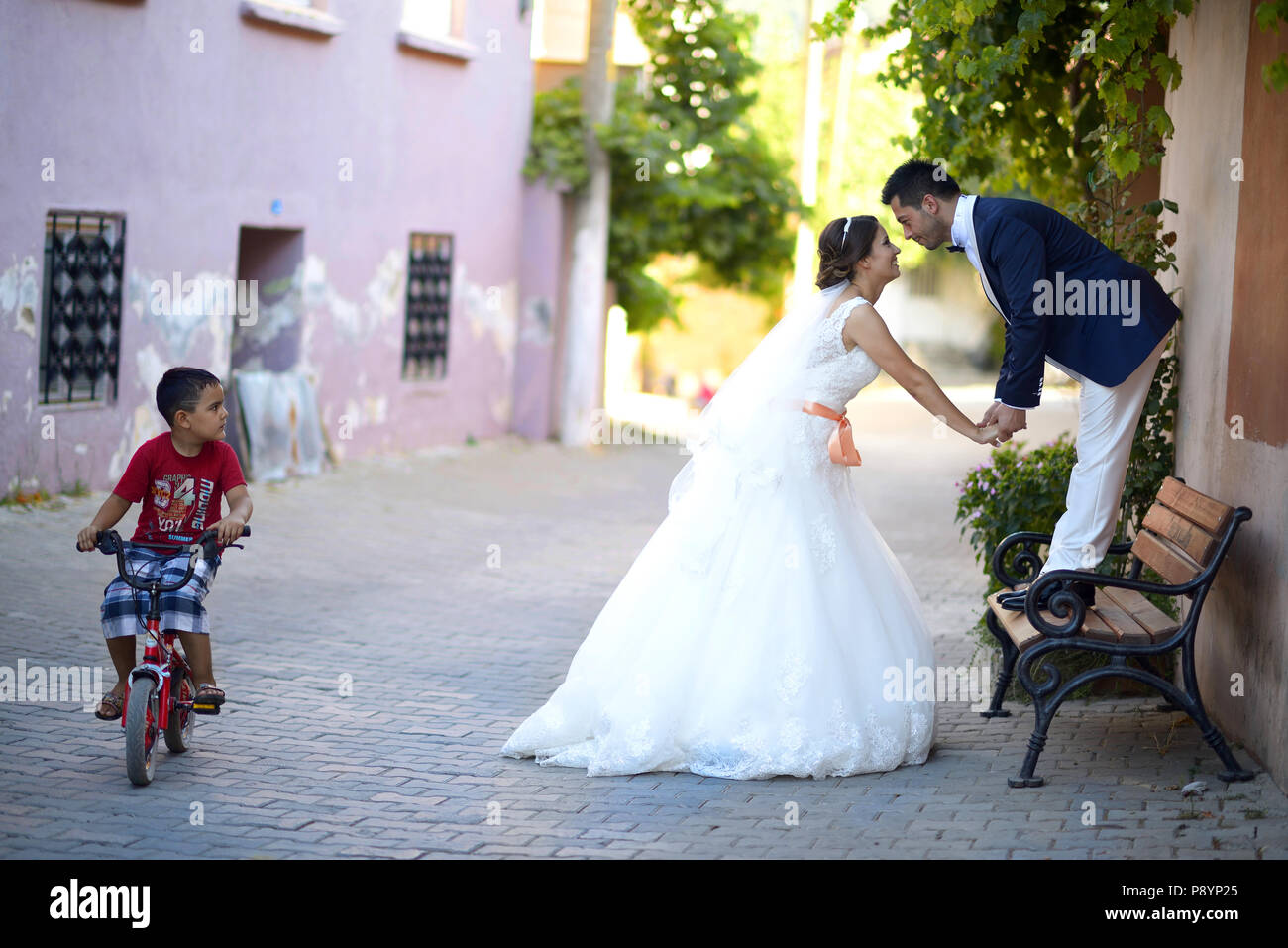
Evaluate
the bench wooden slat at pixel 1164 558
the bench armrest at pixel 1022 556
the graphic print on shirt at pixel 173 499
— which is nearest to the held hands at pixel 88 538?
the graphic print on shirt at pixel 173 499

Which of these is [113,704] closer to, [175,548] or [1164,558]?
[175,548]

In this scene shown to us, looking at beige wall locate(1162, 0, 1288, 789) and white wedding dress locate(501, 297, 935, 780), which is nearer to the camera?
beige wall locate(1162, 0, 1288, 789)

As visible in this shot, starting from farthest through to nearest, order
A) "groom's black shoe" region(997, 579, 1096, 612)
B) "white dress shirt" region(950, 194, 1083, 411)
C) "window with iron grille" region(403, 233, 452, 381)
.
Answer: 1. "window with iron grille" region(403, 233, 452, 381)
2. "white dress shirt" region(950, 194, 1083, 411)
3. "groom's black shoe" region(997, 579, 1096, 612)

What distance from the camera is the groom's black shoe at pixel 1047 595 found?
17.6ft

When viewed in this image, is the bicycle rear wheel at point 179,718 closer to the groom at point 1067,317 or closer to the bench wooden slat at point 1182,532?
the groom at point 1067,317

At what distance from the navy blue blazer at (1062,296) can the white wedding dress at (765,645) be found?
55cm

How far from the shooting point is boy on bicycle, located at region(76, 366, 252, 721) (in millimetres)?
5289

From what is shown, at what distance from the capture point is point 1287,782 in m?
4.98

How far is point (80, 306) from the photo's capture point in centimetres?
1096

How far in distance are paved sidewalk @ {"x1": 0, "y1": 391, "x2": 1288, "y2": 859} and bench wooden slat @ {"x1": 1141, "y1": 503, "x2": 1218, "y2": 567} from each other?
31.1 inches

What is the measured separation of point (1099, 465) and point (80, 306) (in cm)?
796

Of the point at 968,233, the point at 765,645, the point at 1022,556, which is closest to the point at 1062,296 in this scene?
the point at 968,233

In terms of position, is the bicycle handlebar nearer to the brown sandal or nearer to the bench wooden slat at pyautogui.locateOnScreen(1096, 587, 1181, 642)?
the brown sandal

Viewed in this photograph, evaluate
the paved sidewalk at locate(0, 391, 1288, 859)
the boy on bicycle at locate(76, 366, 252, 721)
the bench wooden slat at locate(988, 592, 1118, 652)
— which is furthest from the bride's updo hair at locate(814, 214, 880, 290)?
the boy on bicycle at locate(76, 366, 252, 721)
